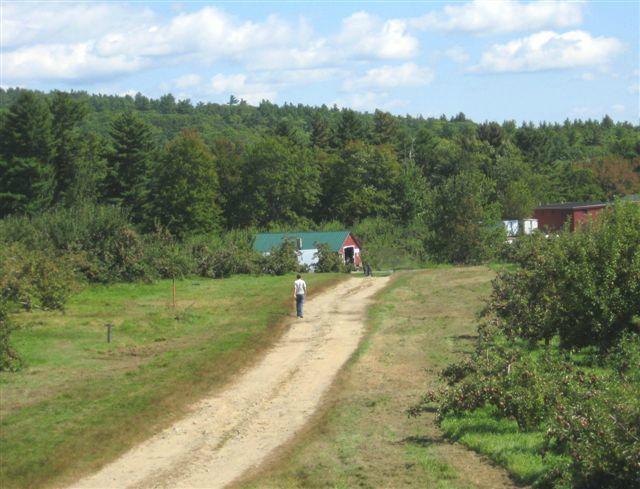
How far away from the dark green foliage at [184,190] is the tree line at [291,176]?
0.11 meters

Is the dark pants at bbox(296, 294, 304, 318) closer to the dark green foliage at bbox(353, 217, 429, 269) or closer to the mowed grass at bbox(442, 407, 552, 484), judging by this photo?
the mowed grass at bbox(442, 407, 552, 484)

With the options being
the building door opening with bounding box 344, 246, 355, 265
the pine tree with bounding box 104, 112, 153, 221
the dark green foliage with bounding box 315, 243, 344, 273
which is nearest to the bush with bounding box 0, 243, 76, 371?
the dark green foliage with bounding box 315, 243, 344, 273

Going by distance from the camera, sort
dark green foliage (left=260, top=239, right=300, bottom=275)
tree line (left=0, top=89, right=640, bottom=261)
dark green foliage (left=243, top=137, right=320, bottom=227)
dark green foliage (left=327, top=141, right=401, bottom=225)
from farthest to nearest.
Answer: dark green foliage (left=327, top=141, right=401, bottom=225)
dark green foliage (left=243, top=137, right=320, bottom=227)
tree line (left=0, top=89, right=640, bottom=261)
dark green foliage (left=260, top=239, right=300, bottom=275)

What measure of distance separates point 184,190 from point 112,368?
5514 cm

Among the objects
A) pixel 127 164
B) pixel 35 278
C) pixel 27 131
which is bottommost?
pixel 35 278

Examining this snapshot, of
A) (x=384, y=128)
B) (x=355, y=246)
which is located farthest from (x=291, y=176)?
(x=384, y=128)

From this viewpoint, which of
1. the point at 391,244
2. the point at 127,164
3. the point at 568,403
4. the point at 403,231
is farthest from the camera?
the point at 127,164

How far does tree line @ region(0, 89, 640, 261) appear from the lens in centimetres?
6438

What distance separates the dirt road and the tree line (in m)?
31.3

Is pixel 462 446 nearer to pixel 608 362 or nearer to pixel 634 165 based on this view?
pixel 608 362

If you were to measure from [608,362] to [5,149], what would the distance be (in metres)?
59.6

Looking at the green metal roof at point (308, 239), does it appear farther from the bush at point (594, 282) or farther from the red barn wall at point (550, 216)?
the bush at point (594, 282)

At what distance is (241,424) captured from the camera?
1605 centimetres

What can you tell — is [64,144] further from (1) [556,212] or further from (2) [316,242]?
(1) [556,212]
